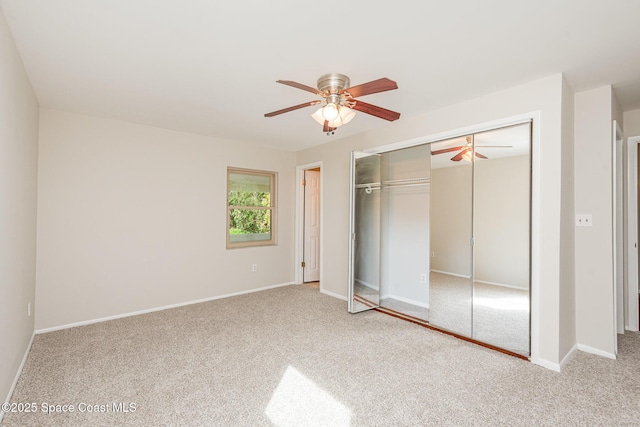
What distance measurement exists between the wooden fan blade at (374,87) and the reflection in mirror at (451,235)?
4.91 feet

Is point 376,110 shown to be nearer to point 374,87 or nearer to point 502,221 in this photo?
point 374,87

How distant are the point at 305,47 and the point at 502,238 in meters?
2.45

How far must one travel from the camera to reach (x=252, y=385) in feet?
7.34

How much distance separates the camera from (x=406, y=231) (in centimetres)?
408

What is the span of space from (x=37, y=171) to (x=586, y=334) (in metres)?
5.70

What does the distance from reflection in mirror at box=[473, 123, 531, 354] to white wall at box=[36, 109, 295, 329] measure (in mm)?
3346

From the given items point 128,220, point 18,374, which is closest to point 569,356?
point 18,374

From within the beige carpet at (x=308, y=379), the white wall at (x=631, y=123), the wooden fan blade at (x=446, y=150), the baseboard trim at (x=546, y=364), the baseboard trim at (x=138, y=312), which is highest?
the white wall at (x=631, y=123)

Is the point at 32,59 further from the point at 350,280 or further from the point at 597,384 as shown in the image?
the point at 597,384

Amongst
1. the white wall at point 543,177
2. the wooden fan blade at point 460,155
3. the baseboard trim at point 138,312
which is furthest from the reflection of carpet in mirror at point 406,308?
the baseboard trim at point 138,312

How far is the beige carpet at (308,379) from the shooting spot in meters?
1.90

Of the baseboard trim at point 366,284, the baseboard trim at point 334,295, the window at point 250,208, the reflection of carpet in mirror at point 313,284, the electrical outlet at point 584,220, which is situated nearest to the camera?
the electrical outlet at point 584,220

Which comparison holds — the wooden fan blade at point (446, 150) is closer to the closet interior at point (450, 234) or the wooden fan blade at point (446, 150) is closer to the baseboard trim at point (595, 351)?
the closet interior at point (450, 234)

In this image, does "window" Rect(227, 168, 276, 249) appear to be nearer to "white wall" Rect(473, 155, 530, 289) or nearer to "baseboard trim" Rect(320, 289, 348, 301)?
"baseboard trim" Rect(320, 289, 348, 301)
